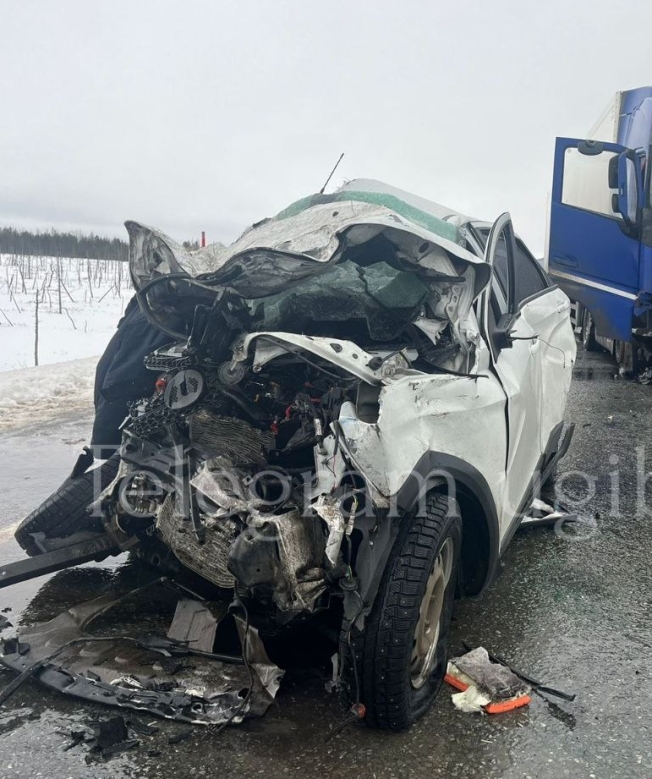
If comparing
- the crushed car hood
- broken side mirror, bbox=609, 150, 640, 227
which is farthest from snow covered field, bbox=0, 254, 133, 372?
the crushed car hood

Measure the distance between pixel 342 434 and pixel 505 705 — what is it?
4.11 ft

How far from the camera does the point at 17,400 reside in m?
8.80

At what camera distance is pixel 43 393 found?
928 centimetres

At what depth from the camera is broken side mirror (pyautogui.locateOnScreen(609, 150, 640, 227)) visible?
8320 mm

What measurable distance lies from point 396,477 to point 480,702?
3.35 feet

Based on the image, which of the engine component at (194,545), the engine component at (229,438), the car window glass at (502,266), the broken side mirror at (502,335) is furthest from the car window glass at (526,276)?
the engine component at (194,545)

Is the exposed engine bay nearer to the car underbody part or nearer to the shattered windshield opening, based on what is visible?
the shattered windshield opening

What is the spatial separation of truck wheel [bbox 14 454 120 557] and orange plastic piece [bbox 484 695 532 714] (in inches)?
86.6

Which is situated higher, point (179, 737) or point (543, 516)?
point (543, 516)

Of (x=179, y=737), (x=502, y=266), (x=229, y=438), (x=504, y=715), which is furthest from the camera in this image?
(x=502, y=266)

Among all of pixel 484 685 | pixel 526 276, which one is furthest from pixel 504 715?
pixel 526 276

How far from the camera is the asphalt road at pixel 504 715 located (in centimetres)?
236

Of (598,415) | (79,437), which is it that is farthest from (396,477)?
(598,415)

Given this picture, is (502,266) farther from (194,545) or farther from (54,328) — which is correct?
(54,328)
